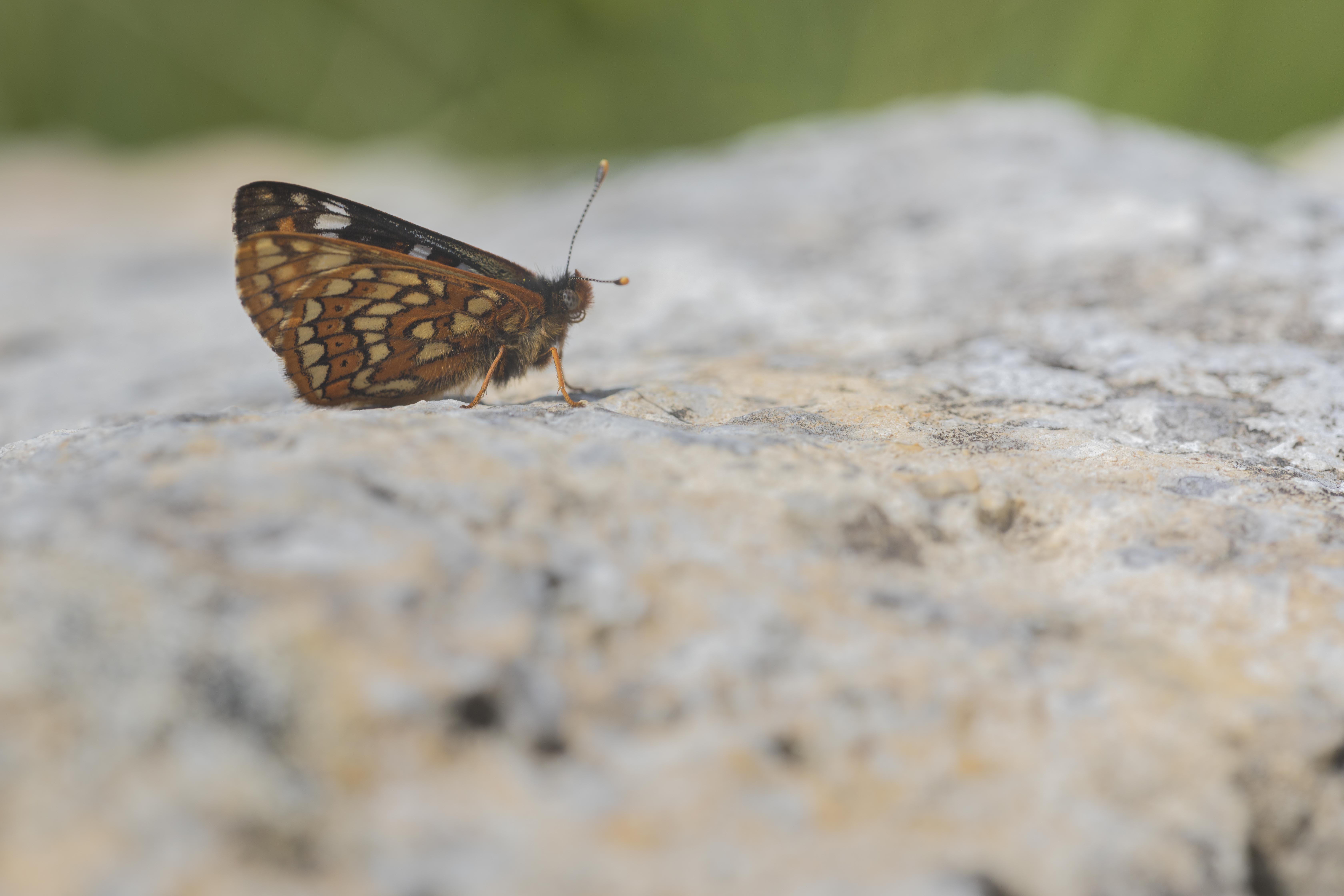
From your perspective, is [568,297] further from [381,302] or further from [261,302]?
[261,302]

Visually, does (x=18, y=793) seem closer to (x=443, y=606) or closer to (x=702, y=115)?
(x=443, y=606)

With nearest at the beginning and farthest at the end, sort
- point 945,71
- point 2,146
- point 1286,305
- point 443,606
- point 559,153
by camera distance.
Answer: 1. point 443,606
2. point 1286,305
3. point 945,71
4. point 559,153
5. point 2,146

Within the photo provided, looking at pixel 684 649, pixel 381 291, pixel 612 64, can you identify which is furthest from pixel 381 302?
pixel 612 64

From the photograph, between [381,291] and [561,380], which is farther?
[381,291]

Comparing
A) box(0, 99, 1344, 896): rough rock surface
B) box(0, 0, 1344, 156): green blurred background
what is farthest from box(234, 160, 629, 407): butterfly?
box(0, 0, 1344, 156): green blurred background

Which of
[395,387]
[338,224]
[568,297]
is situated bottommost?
[395,387]

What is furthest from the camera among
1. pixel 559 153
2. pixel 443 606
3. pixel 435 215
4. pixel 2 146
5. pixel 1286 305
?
pixel 2 146

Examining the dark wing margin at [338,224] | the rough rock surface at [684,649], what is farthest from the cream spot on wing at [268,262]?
the rough rock surface at [684,649]

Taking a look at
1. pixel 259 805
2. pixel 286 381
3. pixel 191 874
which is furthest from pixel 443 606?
pixel 286 381
